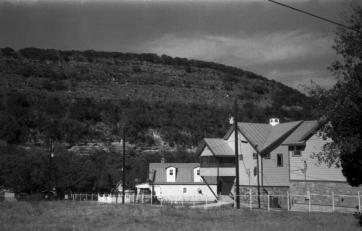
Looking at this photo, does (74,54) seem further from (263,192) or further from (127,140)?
(263,192)

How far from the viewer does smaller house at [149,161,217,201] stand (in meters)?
66.8

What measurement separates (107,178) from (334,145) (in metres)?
52.7

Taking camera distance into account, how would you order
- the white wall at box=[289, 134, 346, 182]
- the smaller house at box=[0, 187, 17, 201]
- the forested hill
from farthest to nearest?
the forested hill → the smaller house at box=[0, 187, 17, 201] → the white wall at box=[289, 134, 346, 182]

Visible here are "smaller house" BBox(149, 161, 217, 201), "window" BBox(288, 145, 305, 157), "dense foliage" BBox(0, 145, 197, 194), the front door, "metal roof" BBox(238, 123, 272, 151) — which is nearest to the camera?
"window" BBox(288, 145, 305, 157)

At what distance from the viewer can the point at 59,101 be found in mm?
110938

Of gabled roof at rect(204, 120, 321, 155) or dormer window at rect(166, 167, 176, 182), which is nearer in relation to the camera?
gabled roof at rect(204, 120, 321, 155)

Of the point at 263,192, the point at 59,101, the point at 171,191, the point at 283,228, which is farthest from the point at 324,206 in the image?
the point at 59,101

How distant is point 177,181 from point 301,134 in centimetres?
2463

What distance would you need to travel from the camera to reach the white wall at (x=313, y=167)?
41938mm

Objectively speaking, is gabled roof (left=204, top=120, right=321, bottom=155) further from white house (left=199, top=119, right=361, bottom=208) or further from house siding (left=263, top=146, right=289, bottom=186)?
house siding (left=263, top=146, right=289, bottom=186)

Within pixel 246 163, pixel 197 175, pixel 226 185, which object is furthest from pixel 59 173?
pixel 246 163

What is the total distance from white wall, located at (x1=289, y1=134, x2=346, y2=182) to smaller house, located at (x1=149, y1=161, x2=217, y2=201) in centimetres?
2151

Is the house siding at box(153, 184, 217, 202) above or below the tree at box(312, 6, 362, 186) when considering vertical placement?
below

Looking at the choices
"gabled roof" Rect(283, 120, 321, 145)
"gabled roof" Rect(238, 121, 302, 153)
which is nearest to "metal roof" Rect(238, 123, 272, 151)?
"gabled roof" Rect(238, 121, 302, 153)
